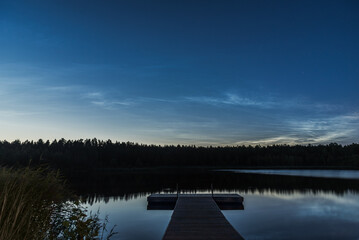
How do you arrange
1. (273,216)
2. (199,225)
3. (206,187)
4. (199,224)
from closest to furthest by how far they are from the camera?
(199,225)
(199,224)
(273,216)
(206,187)

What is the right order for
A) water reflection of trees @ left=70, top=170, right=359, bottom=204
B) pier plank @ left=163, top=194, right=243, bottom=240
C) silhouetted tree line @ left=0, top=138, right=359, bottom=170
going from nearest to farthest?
pier plank @ left=163, top=194, right=243, bottom=240
water reflection of trees @ left=70, top=170, right=359, bottom=204
silhouetted tree line @ left=0, top=138, right=359, bottom=170

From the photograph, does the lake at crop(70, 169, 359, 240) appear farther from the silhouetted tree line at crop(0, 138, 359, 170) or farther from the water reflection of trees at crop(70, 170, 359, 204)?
the silhouetted tree line at crop(0, 138, 359, 170)

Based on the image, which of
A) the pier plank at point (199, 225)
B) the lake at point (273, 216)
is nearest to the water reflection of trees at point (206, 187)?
the lake at point (273, 216)

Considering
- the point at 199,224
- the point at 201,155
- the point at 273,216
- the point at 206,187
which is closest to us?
the point at 199,224

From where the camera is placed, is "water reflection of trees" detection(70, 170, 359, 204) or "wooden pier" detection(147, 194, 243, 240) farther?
"water reflection of trees" detection(70, 170, 359, 204)

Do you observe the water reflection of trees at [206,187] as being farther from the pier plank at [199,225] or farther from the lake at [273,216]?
the pier plank at [199,225]

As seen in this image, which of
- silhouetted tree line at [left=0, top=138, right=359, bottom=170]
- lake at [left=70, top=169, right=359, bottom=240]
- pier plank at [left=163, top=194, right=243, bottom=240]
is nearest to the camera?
pier plank at [left=163, top=194, right=243, bottom=240]

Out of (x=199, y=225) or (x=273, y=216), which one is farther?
(x=273, y=216)

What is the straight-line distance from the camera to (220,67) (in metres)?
22.7

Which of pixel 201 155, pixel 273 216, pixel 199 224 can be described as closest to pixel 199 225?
pixel 199 224

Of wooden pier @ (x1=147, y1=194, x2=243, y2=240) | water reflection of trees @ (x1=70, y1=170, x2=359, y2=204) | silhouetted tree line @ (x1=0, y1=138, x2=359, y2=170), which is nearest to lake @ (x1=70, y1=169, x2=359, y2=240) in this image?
wooden pier @ (x1=147, y1=194, x2=243, y2=240)

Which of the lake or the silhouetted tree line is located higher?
the silhouetted tree line

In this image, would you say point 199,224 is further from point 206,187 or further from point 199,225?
point 206,187

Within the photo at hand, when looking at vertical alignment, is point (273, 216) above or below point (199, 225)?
below
